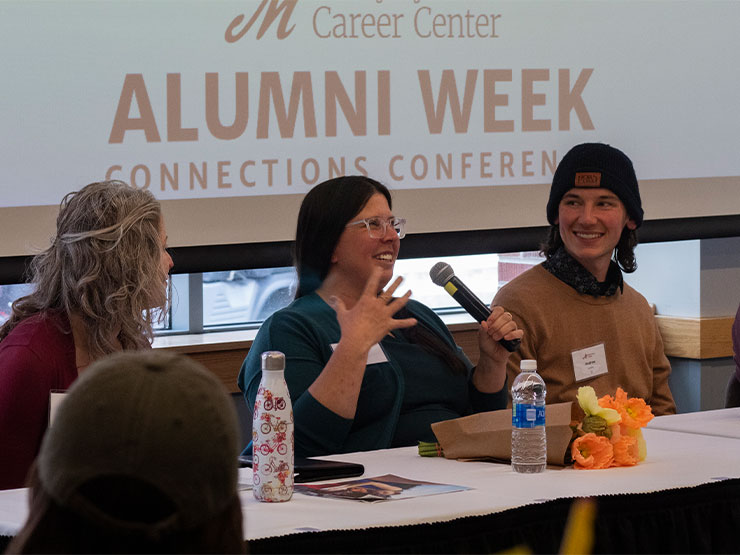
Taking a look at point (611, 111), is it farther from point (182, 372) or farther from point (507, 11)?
point (182, 372)

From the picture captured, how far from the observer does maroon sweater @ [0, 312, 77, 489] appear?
1.93 meters

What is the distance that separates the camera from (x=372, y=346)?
7.07ft

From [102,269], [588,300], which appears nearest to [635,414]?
[588,300]

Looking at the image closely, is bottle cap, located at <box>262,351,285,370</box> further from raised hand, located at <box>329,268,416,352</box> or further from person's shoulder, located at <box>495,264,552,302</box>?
person's shoulder, located at <box>495,264,552,302</box>

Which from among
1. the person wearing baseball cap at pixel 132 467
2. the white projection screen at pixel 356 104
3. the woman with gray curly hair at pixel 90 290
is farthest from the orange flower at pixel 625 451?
the white projection screen at pixel 356 104

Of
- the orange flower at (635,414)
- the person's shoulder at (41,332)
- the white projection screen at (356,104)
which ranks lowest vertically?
the orange flower at (635,414)

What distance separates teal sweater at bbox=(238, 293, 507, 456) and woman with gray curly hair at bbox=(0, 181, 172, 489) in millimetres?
270

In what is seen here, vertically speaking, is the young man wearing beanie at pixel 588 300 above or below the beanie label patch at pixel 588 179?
below

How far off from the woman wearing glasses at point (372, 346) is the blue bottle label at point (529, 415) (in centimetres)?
36

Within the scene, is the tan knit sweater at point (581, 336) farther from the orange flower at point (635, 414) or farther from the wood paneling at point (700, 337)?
the wood paneling at point (700, 337)

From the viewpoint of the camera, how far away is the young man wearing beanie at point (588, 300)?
2695 millimetres

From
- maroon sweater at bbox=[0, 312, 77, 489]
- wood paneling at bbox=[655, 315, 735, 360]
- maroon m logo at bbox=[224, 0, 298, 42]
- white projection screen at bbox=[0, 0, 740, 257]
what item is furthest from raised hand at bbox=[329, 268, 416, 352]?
wood paneling at bbox=[655, 315, 735, 360]

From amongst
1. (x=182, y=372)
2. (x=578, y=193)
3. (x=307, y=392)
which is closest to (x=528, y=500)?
(x=307, y=392)

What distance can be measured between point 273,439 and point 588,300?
1.37 m
